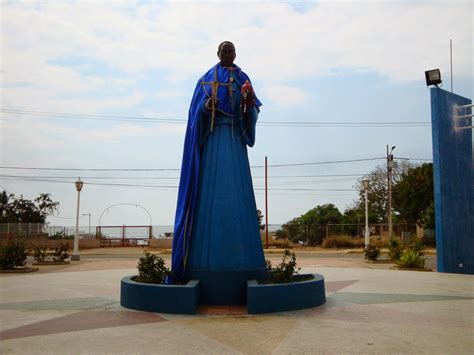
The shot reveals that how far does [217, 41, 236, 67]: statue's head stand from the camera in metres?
9.02

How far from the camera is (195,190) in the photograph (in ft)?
28.7

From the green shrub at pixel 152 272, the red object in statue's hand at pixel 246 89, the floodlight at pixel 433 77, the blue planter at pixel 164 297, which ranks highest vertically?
the floodlight at pixel 433 77

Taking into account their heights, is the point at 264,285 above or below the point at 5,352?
above

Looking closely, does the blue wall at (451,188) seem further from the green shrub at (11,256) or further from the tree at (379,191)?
the tree at (379,191)

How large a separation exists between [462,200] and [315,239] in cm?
2667

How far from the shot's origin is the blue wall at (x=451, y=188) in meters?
15.1

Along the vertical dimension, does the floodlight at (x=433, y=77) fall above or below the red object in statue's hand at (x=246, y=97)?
above

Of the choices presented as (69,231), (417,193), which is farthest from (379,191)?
(69,231)

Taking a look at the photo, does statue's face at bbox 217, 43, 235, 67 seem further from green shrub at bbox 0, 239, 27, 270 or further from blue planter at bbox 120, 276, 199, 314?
green shrub at bbox 0, 239, 27, 270

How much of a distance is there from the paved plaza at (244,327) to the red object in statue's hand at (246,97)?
3.43m

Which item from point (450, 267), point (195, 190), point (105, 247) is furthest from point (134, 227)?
point (195, 190)

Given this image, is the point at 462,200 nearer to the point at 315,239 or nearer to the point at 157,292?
the point at 157,292

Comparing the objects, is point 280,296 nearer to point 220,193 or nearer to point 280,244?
point 220,193

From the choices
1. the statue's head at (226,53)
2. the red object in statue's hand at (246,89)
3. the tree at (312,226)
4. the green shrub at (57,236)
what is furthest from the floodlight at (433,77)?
the green shrub at (57,236)
